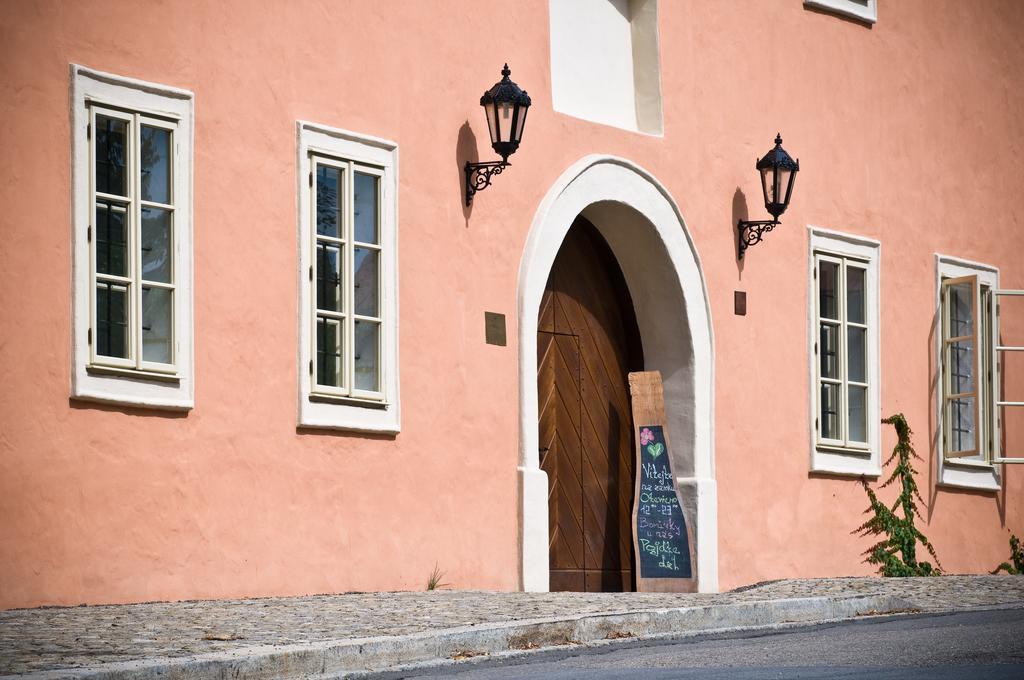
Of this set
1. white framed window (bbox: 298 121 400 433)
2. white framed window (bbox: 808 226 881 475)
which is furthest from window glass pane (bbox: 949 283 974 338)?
white framed window (bbox: 298 121 400 433)

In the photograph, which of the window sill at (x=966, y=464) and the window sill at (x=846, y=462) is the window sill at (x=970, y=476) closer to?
the window sill at (x=966, y=464)

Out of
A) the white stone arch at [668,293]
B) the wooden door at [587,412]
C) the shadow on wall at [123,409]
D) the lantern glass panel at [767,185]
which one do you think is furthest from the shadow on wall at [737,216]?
the shadow on wall at [123,409]

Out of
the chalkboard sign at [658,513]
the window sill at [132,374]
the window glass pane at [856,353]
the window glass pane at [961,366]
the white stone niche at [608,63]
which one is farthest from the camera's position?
the window glass pane at [961,366]

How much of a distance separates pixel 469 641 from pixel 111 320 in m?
3.01

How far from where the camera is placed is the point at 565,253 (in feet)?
43.8

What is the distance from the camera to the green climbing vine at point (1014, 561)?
16.3 metres

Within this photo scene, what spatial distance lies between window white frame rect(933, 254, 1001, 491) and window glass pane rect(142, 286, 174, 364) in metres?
8.36

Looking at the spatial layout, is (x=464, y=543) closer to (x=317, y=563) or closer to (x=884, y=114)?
(x=317, y=563)

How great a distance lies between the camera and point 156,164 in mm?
10039

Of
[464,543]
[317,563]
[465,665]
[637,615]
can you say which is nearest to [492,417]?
[464,543]

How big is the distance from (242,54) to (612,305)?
14.4 feet

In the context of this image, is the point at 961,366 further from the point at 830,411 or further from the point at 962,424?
the point at 830,411

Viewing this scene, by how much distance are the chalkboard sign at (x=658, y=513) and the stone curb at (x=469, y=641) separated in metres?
2.24

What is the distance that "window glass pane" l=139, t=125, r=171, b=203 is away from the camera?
32.7 ft
